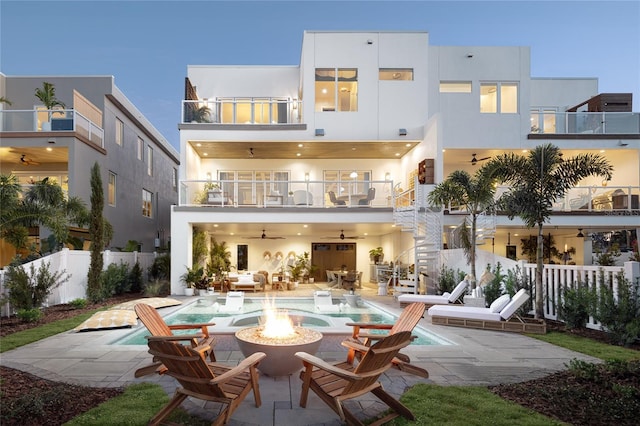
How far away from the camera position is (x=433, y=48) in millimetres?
17359

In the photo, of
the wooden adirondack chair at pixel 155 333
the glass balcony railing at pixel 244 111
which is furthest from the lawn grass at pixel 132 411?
the glass balcony railing at pixel 244 111

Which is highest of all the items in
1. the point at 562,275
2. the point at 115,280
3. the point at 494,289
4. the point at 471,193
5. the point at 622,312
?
the point at 471,193

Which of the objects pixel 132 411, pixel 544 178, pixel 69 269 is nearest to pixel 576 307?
pixel 544 178

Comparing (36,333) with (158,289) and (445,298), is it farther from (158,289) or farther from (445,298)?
(445,298)

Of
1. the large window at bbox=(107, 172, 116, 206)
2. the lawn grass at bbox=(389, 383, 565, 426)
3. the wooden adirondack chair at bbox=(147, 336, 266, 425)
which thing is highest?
the large window at bbox=(107, 172, 116, 206)

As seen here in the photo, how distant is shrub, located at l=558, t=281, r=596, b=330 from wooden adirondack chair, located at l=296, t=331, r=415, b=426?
19.0 ft

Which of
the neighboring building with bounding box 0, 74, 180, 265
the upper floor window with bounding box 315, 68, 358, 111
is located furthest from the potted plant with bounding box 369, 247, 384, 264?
the neighboring building with bounding box 0, 74, 180, 265

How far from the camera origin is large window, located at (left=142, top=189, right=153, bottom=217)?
2231 centimetres

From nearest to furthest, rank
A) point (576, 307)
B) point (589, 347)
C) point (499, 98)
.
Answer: point (589, 347), point (576, 307), point (499, 98)

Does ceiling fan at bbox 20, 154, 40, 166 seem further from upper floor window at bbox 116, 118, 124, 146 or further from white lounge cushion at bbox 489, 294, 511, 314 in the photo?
white lounge cushion at bbox 489, 294, 511, 314

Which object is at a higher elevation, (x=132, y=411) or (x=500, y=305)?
(x=500, y=305)

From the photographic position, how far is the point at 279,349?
4.52 meters

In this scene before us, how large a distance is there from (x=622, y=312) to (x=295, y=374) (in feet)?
19.0

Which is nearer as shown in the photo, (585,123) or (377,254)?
(585,123)
